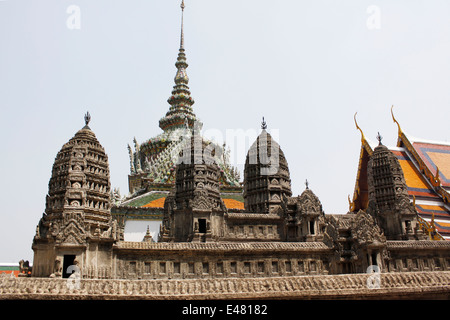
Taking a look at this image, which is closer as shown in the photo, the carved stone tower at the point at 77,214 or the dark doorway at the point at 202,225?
the carved stone tower at the point at 77,214

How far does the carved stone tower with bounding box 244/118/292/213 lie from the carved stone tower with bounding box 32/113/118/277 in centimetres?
1588

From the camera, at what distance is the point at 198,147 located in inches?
1542

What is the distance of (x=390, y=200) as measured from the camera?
1517 inches

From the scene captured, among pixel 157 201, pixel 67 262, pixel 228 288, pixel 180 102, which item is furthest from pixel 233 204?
pixel 180 102

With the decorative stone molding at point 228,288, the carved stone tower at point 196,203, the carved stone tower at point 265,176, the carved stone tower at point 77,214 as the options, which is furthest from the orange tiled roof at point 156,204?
the decorative stone molding at point 228,288

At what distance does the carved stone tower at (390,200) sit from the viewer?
37062 millimetres

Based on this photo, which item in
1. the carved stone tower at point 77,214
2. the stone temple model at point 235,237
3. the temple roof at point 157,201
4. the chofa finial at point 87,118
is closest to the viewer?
the stone temple model at point 235,237

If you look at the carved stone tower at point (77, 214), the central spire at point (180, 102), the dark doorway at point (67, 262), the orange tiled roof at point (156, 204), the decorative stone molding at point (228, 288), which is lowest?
the decorative stone molding at point (228, 288)

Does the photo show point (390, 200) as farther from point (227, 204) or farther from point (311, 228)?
point (227, 204)

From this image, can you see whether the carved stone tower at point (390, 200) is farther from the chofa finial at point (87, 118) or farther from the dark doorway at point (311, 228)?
the chofa finial at point (87, 118)

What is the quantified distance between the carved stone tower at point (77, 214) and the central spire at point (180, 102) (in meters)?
40.9
